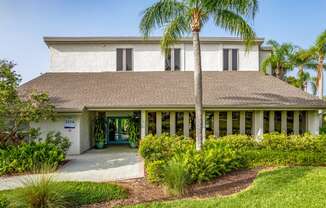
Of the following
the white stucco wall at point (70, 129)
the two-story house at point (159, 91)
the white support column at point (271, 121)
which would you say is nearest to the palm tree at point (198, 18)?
the two-story house at point (159, 91)

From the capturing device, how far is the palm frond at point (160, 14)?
40.9 feet

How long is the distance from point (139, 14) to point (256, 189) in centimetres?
889

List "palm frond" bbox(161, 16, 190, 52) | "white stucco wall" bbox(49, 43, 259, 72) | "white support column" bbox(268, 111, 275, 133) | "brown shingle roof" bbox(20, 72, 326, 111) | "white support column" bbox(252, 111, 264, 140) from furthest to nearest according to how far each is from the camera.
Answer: "white stucco wall" bbox(49, 43, 259, 72)
"white support column" bbox(268, 111, 275, 133)
"white support column" bbox(252, 111, 264, 140)
"brown shingle roof" bbox(20, 72, 326, 111)
"palm frond" bbox(161, 16, 190, 52)

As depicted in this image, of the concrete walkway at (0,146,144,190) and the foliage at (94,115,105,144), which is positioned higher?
the foliage at (94,115,105,144)

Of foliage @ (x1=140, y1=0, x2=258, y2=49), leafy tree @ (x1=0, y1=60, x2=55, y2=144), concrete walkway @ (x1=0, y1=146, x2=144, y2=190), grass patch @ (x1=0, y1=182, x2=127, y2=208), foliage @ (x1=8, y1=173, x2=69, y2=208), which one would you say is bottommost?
concrete walkway @ (x1=0, y1=146, x2=144, y2=190)

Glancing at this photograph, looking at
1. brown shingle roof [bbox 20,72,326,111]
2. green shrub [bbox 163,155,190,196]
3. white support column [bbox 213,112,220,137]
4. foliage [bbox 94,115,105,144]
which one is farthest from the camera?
foliage [bbox 94,115,105,144]

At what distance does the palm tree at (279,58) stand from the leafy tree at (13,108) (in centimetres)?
1832

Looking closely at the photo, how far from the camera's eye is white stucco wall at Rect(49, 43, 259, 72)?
2403 centimetres

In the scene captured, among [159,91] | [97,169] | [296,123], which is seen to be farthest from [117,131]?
[296,123]

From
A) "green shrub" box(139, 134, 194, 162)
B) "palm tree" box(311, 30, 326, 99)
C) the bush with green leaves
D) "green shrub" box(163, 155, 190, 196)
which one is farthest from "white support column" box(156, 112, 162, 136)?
"palm tree" box(311, 30, 326, 99)

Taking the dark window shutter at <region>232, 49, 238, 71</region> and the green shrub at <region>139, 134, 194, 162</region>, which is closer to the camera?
the green shrub at <region>139, 134, 194, 162</region>

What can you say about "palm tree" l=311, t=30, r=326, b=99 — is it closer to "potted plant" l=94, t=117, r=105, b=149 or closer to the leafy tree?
"potted plant" l=94, t=117, r=105, b=149

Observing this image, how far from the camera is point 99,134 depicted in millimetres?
20328

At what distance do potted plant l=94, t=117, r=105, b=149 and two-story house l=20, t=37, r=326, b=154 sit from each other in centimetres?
38
